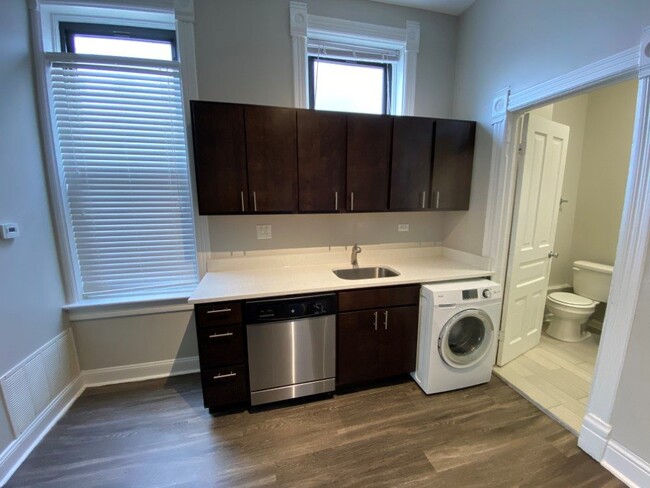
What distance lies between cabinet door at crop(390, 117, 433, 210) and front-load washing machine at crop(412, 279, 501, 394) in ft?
2.51

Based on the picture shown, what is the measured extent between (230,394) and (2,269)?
1551 mm

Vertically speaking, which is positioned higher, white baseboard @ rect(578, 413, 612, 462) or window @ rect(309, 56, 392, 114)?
window @ rect(309, 56, 392, 114)

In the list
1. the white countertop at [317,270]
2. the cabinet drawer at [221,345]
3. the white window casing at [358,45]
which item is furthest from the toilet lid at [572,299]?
the cabinet drawer at [221,345]

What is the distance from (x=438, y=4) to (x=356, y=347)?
299cm

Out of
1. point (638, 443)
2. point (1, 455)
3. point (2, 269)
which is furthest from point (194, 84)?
point (638, 443)

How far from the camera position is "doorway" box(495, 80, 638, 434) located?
2408 millimetres

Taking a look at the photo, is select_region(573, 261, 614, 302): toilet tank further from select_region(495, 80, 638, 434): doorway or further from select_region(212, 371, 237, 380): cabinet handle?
select_region(212, 371, 237, 380): cabinet handle

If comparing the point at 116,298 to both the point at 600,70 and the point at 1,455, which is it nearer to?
the point at 1,455

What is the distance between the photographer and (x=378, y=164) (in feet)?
7.34

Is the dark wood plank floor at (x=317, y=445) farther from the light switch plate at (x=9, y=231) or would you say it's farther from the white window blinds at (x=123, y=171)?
the light switch plate at (x=9, y=231)

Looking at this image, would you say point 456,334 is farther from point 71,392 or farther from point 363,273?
point 71,392

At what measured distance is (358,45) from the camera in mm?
2449

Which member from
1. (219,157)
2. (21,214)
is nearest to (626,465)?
(219,157)

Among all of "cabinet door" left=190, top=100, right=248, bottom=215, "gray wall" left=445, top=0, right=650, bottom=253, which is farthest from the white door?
"cabinet door" left=190, top=100, right=248, bottom=215
